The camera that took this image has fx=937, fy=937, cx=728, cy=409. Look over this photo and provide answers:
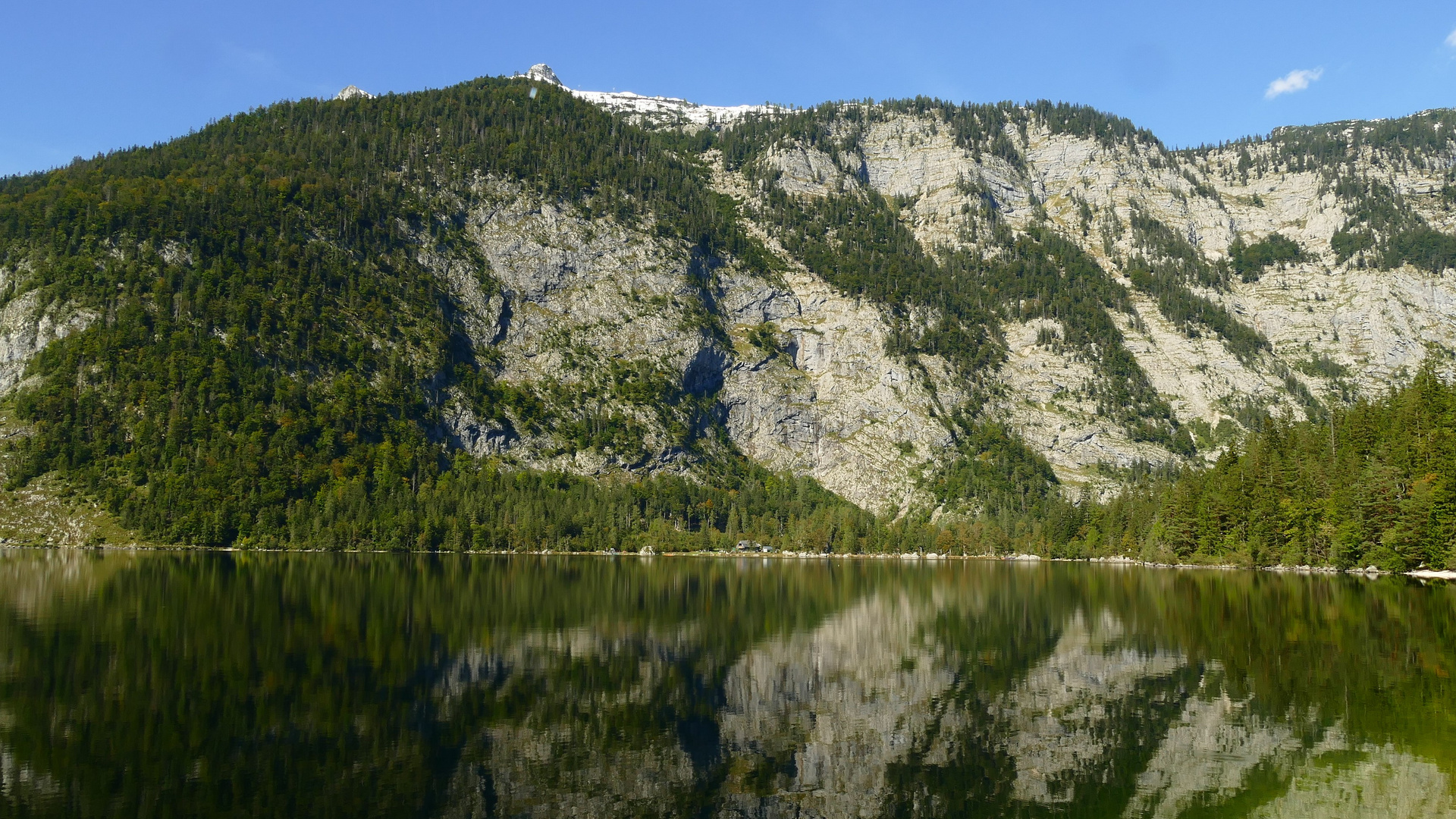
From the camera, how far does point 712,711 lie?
1192 inches

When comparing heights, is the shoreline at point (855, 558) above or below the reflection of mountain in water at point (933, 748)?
below

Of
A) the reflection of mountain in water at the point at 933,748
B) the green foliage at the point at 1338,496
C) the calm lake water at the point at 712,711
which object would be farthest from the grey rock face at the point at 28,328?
the green foliage at the point at 1338,496

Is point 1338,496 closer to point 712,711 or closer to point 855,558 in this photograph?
point 712,711

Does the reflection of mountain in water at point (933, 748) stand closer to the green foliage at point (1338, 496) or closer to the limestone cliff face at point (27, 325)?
the green foliage at point (1338, 496)

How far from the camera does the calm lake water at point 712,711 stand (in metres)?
20.8

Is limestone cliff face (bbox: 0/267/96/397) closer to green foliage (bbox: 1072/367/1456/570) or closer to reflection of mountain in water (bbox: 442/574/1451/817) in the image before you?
reflection of mountain in water (bbox: 442/574/1451/817)

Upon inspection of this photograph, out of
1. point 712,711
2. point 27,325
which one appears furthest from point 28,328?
point 712,711

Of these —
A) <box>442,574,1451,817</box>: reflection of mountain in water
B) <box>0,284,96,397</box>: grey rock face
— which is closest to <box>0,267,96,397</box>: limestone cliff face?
<box>0,284,96,397</box>: grey rock face

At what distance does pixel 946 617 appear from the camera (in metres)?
61.5

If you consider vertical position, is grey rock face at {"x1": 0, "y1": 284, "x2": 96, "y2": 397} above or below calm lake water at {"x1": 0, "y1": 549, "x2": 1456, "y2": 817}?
above

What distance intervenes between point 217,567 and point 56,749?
86.2m

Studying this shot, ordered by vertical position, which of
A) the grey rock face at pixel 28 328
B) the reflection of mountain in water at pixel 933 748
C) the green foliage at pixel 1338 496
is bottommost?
the reflection of mountain in water at pixel 933 748

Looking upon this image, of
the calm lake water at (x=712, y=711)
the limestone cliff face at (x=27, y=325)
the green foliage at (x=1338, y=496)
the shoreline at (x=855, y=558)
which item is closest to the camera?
the calm lake water at (x=712, y=711)

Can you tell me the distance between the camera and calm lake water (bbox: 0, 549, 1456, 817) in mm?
20828
